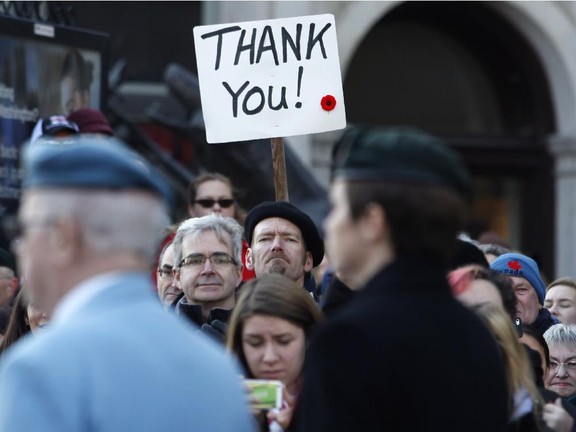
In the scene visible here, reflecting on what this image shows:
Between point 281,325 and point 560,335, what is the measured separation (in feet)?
8.00

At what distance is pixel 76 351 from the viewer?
2.19m

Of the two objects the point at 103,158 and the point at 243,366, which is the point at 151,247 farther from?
the point at 243,366

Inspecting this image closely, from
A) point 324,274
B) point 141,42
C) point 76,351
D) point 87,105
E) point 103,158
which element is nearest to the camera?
point 76,351

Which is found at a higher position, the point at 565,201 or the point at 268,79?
the point at 268,79

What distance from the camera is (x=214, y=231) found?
17.4 feet

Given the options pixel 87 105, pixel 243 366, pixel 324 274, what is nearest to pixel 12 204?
pixel 87 105

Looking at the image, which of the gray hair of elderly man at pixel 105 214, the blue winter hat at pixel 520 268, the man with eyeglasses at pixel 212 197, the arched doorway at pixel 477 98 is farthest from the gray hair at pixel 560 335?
the arched doorway at pixel 477 98

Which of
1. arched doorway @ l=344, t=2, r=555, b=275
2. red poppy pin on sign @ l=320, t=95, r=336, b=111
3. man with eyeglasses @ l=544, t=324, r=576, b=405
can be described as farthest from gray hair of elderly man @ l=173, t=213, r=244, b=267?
arched doorway @ l=344, t=2, r=555, b=275

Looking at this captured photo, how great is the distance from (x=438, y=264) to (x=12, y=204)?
17.2 ft

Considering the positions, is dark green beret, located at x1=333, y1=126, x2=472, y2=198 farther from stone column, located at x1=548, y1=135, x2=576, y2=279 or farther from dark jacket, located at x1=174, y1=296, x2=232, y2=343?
stone column, located at x1=548, y1=135, x2=576, y2=279

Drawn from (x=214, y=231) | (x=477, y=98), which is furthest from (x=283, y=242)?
(x=477, y=98)

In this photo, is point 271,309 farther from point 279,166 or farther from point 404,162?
point 279,166

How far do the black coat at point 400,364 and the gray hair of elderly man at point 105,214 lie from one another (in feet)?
1.57

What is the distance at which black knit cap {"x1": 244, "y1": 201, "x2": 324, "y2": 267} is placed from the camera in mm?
5480
